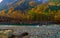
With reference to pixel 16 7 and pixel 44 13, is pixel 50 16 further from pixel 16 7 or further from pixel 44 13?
pixel 16 7

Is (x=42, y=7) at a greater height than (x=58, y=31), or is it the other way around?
(x=42, y=7)

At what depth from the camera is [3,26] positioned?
625cm

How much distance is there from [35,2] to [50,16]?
0.83 m

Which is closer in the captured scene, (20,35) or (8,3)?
(20,35)

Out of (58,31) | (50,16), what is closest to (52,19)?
(50,16)

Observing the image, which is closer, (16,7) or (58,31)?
(58,31)

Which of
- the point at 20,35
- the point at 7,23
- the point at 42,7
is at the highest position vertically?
the point at 42,7

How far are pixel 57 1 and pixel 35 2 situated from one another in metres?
0.87

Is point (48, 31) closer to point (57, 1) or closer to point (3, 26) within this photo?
point (57, 1)

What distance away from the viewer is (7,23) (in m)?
6.28

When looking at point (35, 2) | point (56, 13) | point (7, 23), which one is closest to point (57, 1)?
point (56, 13)

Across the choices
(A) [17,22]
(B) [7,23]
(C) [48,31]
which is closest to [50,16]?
(C) [48,31]

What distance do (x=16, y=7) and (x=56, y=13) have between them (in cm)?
164

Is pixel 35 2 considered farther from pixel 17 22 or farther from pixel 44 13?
pixel 17 22
